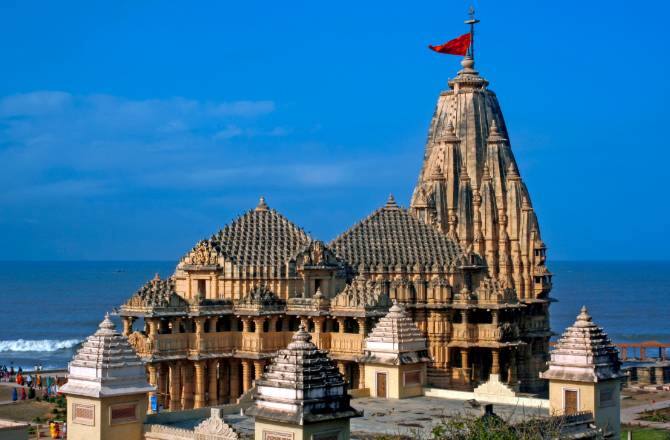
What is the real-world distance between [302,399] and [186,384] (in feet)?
94.6

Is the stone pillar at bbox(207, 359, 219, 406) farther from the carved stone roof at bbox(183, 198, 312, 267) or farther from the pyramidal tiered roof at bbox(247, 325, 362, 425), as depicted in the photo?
the pyramidal tiered roof at bbox(247, 325, 362, 425)

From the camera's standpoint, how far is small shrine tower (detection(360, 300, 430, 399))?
4672 cm

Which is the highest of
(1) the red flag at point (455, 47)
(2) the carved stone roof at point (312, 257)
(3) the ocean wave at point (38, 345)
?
(1) the red flag at point (455, 47)

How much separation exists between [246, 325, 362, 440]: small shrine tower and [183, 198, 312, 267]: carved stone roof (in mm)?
29243

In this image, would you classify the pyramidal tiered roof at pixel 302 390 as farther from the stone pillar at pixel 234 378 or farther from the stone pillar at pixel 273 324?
the stone pillar at pixel 234 378

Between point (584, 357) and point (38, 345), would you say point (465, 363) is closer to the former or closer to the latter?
point (584, 357)

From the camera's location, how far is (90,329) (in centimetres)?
15788

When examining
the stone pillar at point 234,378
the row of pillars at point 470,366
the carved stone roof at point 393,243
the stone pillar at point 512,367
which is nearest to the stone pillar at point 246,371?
the stone pillar at point 234,378

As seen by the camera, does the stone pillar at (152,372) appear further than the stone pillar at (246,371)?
No

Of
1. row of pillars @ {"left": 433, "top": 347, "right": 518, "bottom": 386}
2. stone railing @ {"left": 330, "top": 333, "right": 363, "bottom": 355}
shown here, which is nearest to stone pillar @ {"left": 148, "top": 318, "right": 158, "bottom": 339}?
stone railing @ {"left": 330, "top": 333, "right": 363, "bottom": 355}

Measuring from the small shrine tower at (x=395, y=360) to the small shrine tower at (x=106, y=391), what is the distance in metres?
9.40

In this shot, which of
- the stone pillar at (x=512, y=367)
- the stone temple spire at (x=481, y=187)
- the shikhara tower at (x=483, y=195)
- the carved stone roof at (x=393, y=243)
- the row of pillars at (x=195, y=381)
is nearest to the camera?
the row of pillars at (x=195, y=381)

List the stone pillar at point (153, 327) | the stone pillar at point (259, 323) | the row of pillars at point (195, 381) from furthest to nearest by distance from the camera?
the stone pillar at point (259, 323) < the row of pillars at point (195, 381) < the stone pillar at point (153, 327)

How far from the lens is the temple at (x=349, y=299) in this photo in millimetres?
61625
